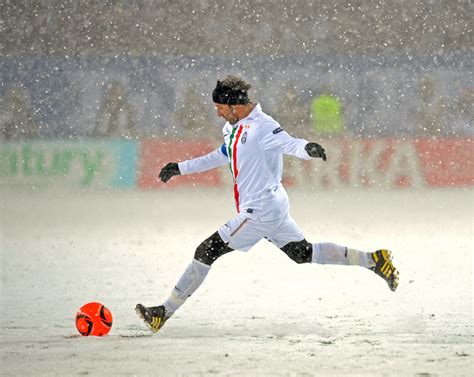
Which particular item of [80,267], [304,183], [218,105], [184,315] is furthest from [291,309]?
[304,183]

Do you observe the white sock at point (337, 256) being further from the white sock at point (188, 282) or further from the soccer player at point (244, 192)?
the white sock at point (188, 282)

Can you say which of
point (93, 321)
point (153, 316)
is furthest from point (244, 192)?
point (93, 321)

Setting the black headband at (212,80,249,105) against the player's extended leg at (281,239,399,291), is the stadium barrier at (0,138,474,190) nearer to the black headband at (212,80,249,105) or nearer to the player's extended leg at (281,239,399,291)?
the player's extended leg at (281,239,399,291)

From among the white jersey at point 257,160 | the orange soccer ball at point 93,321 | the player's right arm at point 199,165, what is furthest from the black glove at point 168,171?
the orange soccer ball at point 93,321

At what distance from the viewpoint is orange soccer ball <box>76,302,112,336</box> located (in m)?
6.31

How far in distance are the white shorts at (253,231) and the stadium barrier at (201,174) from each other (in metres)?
10.2

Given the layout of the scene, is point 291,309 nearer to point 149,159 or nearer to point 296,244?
point 296,244

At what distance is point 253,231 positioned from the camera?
6.46m

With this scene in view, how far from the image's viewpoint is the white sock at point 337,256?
671 centimetres

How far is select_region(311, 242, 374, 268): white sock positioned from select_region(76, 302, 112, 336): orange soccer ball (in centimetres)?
140

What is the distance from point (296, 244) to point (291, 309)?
89cm

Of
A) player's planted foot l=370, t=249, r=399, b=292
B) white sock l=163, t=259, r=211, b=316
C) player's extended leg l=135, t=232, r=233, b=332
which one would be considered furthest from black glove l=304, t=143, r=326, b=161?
player's planted foot l=370, t=249, r=399, b=292

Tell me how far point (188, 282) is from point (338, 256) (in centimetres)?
104

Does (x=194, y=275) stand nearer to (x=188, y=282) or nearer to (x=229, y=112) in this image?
(x=188, y=282)
